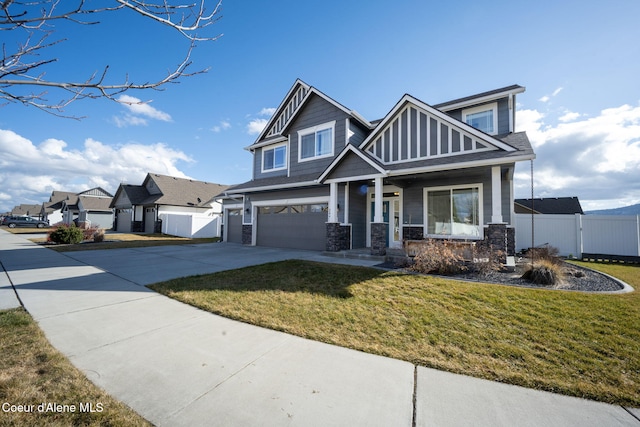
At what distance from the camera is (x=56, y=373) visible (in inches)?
114

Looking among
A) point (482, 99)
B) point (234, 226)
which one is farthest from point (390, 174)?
point (234, 226)

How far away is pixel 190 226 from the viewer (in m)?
23.2

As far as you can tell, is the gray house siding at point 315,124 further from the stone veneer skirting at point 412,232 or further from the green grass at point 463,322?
the green grass at point 463,322

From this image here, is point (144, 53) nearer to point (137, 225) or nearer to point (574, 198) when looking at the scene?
point (137, 225)

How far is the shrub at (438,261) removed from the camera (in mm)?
7488

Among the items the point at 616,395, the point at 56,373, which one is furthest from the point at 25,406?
the point at 616,395

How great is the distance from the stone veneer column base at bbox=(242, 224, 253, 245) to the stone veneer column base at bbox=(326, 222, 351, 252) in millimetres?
6442

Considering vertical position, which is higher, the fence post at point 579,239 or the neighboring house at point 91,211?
the neighboring house at point 91,211

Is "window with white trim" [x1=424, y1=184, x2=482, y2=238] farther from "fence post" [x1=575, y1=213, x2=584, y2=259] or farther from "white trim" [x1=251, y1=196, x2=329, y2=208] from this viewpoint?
"fence post" [x1=575, y1=213, x2=584, y2=259]

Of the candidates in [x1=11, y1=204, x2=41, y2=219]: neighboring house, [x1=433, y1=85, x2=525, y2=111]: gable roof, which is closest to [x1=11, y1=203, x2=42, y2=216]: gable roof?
[x1=11, y1=204, x2=41, y2=219]: neighboring house

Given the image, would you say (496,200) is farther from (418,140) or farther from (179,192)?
(179,192)

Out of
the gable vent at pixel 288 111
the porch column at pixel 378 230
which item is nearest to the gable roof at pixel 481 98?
the porch column at pixel 378 230

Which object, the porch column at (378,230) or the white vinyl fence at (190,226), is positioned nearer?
the porch column at (378,230)

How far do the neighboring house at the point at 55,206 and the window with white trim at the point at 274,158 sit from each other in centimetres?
5599
